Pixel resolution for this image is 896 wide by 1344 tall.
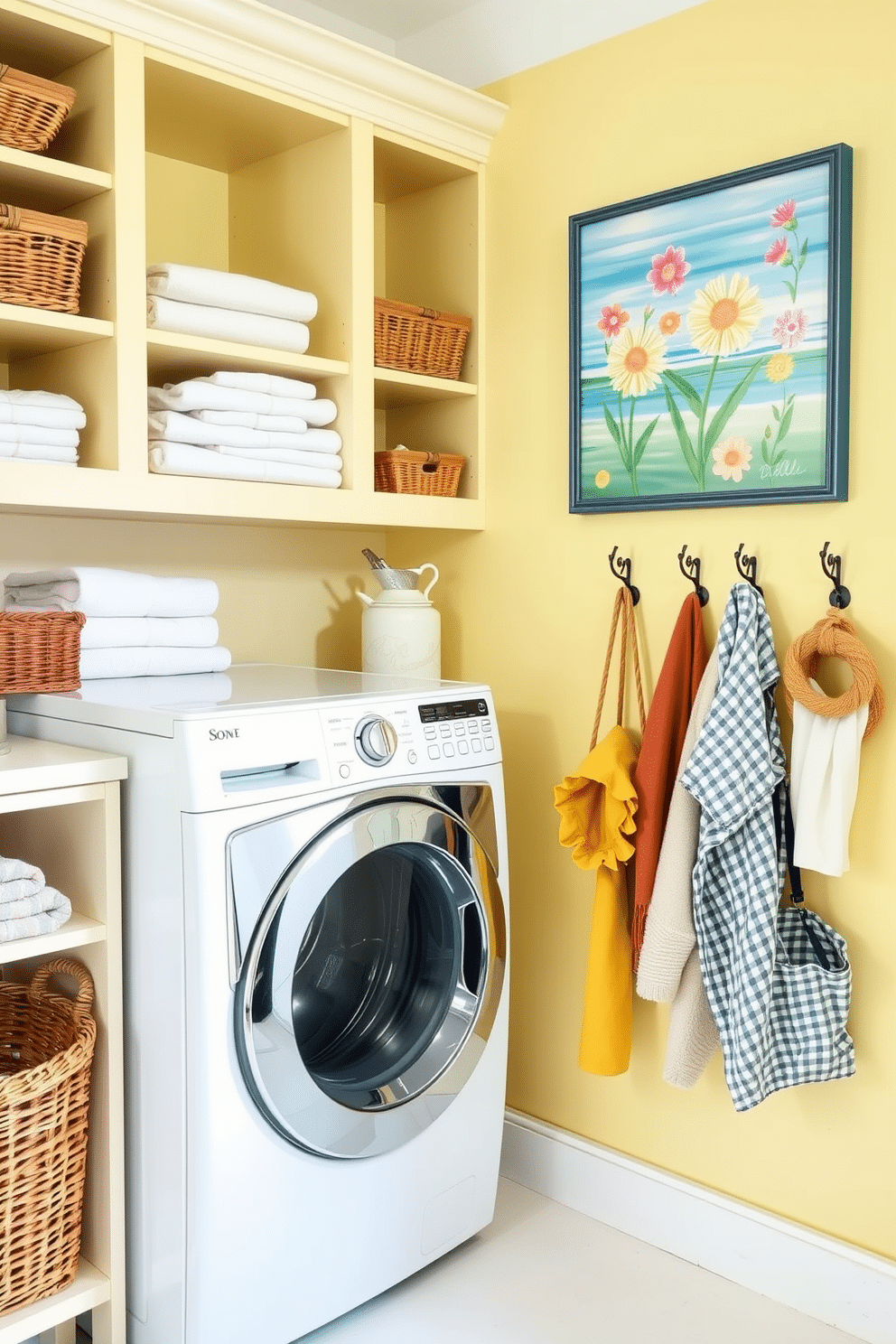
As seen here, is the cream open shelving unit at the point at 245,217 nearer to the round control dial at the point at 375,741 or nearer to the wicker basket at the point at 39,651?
the wicker basket at the point at 39,651

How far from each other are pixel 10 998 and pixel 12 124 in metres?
1.34

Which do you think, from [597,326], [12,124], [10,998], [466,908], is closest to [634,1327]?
[466,908]

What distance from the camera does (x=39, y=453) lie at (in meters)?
1.80

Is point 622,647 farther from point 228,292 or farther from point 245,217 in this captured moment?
point 245,217

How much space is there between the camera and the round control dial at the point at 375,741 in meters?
1.78

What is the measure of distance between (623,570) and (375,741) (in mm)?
655

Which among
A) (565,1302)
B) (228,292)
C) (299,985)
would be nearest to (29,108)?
(228,292)

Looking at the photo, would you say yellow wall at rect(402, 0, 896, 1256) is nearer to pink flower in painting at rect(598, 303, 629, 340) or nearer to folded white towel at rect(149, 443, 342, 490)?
pink flower in painting at rect(598, 303, 629, 340)

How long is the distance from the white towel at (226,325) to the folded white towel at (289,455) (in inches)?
7.2

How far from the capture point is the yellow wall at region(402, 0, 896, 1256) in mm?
1826

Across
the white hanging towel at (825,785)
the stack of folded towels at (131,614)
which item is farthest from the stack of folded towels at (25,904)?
the white hanging towel at (825,785)

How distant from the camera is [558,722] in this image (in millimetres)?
2322

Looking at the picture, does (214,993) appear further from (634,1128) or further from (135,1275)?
(634,1128)

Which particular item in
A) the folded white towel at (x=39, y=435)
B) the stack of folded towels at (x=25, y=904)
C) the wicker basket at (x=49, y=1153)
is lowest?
the wicker basket at (x=49, y=1153)
